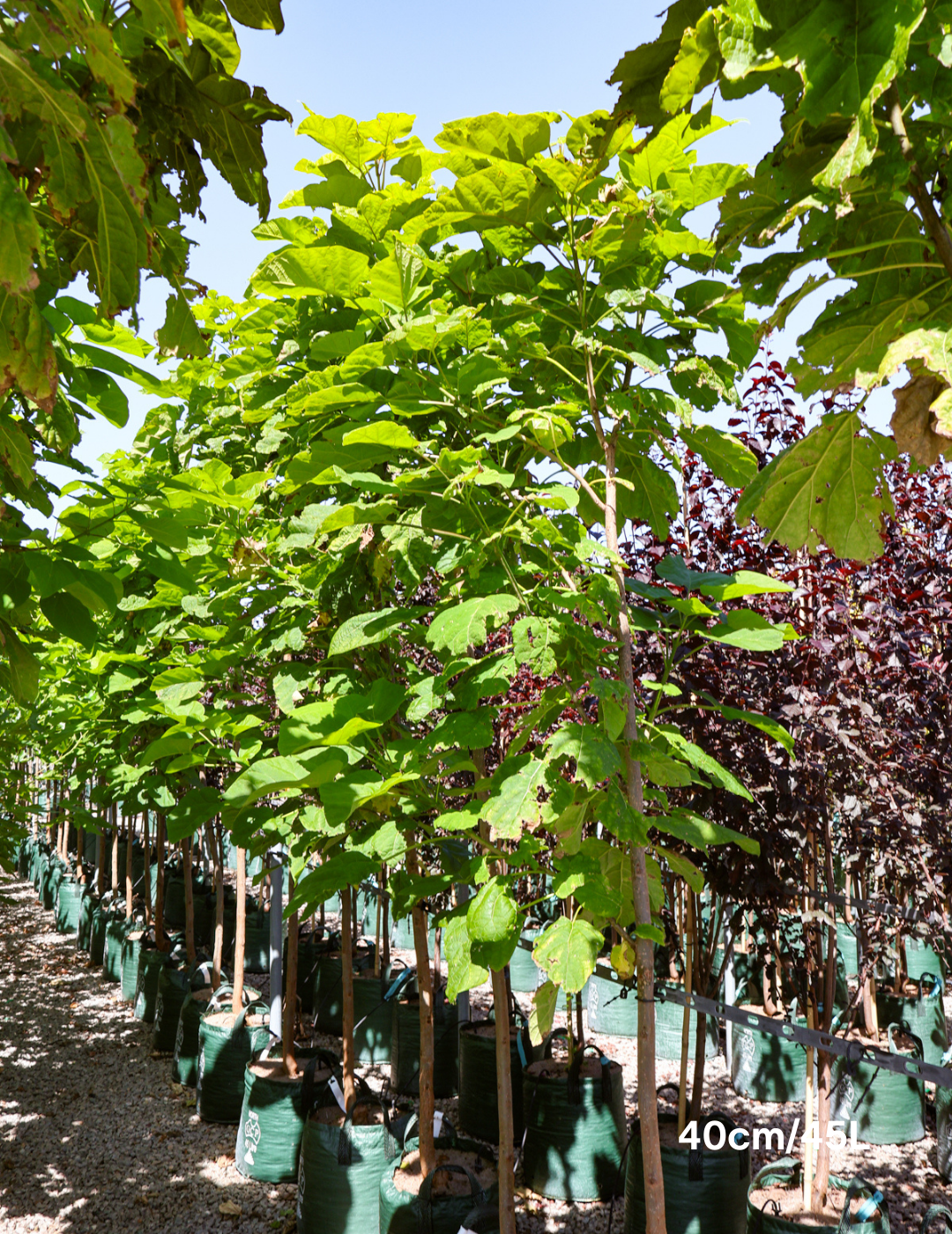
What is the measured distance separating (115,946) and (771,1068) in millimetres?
7256

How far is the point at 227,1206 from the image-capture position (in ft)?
15.0

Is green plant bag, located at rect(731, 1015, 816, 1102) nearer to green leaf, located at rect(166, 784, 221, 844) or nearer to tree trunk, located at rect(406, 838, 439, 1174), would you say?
tree trunk, located at rect(406, 838, 439, 1174)

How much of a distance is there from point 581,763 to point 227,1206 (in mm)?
4165

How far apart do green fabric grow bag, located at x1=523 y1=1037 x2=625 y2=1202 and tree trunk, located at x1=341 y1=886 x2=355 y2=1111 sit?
915mm

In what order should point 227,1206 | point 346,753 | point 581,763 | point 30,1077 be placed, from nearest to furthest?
point 581,763 < point 346,753 < point 227,1206 < point 30,1077

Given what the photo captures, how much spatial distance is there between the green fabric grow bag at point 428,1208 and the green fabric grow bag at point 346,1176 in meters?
0.23

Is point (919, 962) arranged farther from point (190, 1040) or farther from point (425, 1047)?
point (190, 1040)

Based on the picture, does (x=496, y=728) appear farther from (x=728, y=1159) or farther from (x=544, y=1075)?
(x=728, y=1159)

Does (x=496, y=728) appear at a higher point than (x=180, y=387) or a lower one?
lower

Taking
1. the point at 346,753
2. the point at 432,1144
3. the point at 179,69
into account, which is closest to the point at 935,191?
the point at 179,69

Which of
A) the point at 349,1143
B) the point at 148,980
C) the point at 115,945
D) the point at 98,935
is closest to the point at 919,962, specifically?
the point at 349,1143

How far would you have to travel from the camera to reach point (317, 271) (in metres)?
2.10

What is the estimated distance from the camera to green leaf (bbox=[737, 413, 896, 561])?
1.37 meters

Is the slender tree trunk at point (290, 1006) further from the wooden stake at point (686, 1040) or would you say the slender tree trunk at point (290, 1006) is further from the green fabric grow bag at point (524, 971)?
the green fabric grow bag at point (524, 971)
